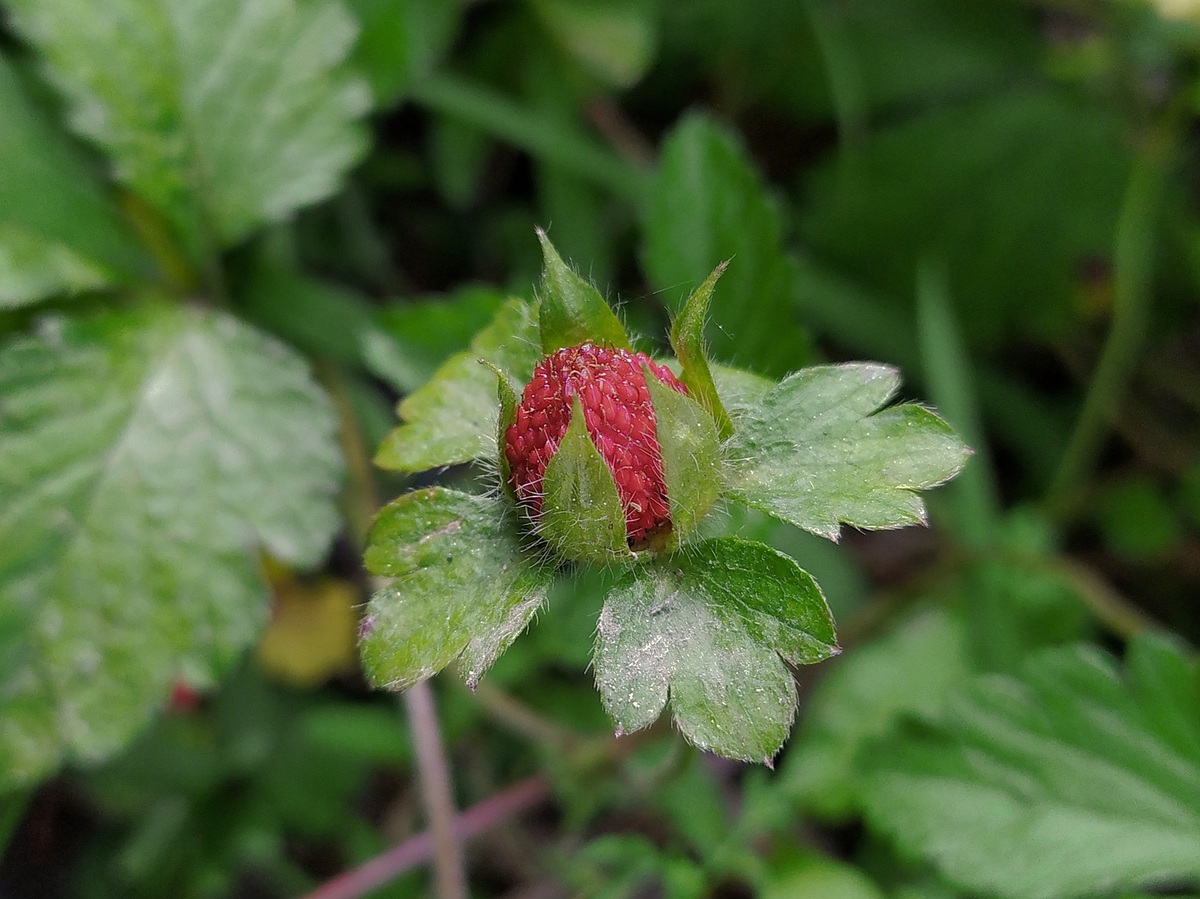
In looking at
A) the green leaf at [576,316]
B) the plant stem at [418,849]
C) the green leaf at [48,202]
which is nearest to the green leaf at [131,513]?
the green leaf at [48,202]

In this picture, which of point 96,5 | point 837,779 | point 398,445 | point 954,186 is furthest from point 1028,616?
point 96,5

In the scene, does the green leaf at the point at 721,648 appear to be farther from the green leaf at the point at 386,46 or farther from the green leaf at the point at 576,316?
the green leaf at the point at 386,46

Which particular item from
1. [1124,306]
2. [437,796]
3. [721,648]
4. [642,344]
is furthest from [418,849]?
[1124,306]

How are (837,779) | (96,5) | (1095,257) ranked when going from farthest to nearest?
(1095,257), (837,779), (96,5)

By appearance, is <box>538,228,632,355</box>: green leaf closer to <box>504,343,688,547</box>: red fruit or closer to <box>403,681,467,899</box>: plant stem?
<box>504,343,688,547</box>: red fruit

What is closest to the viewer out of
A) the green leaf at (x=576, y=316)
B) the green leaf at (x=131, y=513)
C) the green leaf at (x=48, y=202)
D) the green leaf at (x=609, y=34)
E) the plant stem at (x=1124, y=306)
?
the green leaf at (x=576, y=316)

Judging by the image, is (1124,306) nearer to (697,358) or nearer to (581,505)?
(697,358)

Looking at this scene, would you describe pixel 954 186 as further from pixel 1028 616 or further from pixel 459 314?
pixel 459 314
